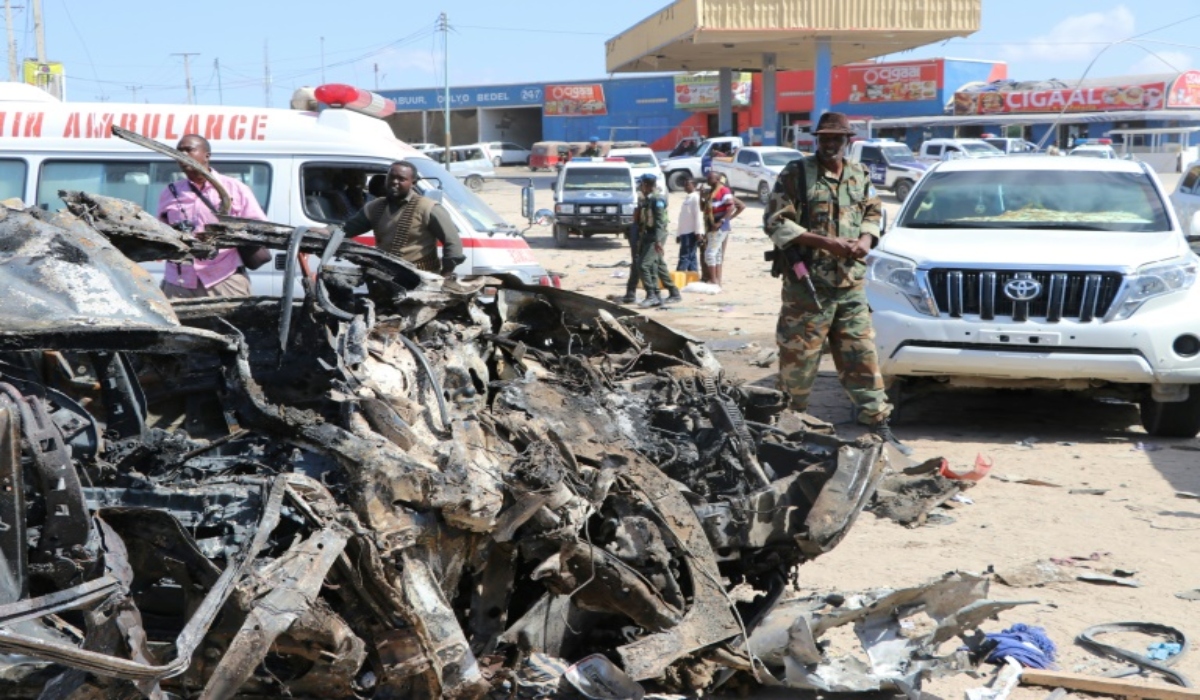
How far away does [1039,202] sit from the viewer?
855cm

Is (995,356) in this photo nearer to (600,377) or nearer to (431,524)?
(600,377)

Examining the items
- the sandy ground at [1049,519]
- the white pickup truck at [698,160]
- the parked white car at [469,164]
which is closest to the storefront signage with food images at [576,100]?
the parked white car at [469,164]

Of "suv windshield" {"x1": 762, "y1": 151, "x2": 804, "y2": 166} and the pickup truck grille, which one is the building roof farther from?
the pickup truck grille

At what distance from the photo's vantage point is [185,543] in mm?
3066

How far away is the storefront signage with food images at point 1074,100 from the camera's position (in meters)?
45.4

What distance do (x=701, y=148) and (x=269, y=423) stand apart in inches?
1516

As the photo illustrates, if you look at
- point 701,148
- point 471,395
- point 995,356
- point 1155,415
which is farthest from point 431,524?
point 701,148

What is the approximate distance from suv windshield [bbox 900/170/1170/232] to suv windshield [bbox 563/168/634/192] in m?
15.8

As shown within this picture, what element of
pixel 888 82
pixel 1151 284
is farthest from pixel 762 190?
pixel 1151 284

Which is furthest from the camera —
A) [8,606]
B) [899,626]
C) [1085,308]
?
[1085,308]

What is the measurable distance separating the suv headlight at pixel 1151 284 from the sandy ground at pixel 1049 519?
0.87m

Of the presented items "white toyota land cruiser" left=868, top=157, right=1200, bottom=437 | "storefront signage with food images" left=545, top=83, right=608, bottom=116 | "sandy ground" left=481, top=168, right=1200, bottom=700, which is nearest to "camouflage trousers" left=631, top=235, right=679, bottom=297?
"sandy ground" left=481, top=168, right=1200, bottom=700

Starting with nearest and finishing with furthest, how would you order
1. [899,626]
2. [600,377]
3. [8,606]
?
[8,606]
[899,626]
[600,377]

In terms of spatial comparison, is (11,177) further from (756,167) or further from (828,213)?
(756,167)
